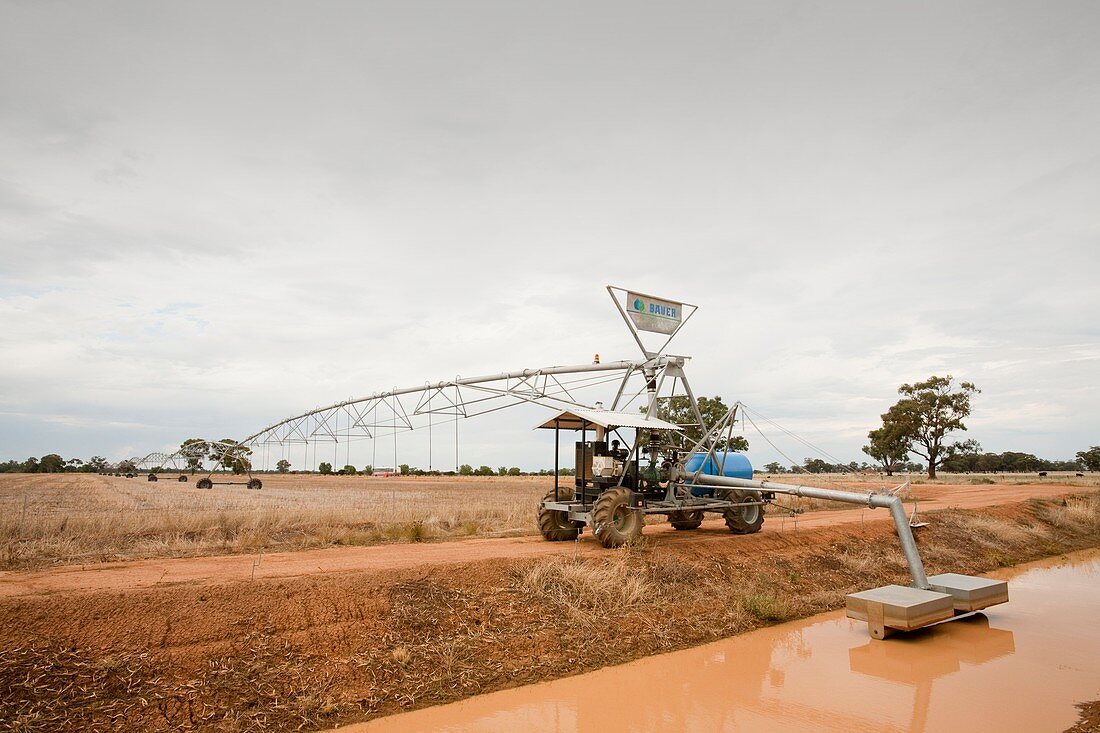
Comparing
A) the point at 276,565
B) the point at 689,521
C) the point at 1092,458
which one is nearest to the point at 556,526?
the point at 689,521

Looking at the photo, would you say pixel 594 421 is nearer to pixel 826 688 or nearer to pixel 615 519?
pixel 615 519

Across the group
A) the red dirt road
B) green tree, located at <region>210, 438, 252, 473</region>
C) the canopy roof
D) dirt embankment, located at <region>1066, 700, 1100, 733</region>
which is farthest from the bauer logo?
green tree, located at <region>210, 438, 252, 473</region>

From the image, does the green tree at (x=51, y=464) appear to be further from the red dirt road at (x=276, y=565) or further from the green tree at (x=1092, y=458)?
the green tree at (x=1092, y=458)

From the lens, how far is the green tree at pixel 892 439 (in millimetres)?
71250

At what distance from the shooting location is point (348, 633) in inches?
388

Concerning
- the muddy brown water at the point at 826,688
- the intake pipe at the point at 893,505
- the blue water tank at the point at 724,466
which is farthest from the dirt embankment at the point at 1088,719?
the blue water tank at the point at 724,466

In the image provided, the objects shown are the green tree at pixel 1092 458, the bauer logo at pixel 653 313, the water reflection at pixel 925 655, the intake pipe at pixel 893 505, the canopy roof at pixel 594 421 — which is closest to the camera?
the water reflection at pixel 925 655

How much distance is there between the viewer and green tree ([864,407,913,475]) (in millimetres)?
71250

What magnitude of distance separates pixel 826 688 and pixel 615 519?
640 centimetres

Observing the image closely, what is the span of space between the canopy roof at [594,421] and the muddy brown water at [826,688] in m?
5.50

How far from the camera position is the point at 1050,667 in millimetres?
11023

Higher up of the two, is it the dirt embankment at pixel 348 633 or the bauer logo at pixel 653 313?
the bauer logo at pixel 653 313

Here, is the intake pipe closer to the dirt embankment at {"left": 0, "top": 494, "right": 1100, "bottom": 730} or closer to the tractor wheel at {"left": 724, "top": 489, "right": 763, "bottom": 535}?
the dirt embankment at {"left": 0, "top": 494, "right": 1100, "bottom": 730}

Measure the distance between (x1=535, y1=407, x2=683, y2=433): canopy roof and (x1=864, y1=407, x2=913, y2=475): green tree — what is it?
64.1m
